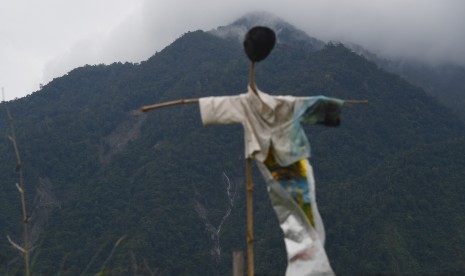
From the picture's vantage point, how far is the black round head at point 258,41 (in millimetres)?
3459

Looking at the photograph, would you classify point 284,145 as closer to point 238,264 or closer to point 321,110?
point 321,110

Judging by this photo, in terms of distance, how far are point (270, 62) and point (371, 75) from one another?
7.14 m

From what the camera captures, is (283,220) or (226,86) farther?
(226,86)

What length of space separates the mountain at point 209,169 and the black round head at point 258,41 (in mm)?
17861

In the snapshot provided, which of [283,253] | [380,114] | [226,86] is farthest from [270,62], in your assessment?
[283,253]

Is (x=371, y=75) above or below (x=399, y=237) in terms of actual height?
above

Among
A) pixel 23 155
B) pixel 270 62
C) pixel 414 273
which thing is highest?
pixel 270 62

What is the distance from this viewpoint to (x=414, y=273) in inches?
941

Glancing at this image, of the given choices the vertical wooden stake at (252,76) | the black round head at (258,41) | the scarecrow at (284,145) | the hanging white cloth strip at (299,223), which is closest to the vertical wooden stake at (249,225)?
the scarecrow at (284,145)

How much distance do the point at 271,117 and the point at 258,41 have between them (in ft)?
1.13

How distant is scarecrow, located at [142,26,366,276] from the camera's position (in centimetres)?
339

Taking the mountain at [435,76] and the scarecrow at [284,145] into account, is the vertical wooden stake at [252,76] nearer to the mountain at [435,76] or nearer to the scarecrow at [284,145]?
the scarecrow at [284,145]

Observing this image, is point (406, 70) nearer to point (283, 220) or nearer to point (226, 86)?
point (226, 86)

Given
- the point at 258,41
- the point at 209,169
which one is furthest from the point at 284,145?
the point at 209,169
